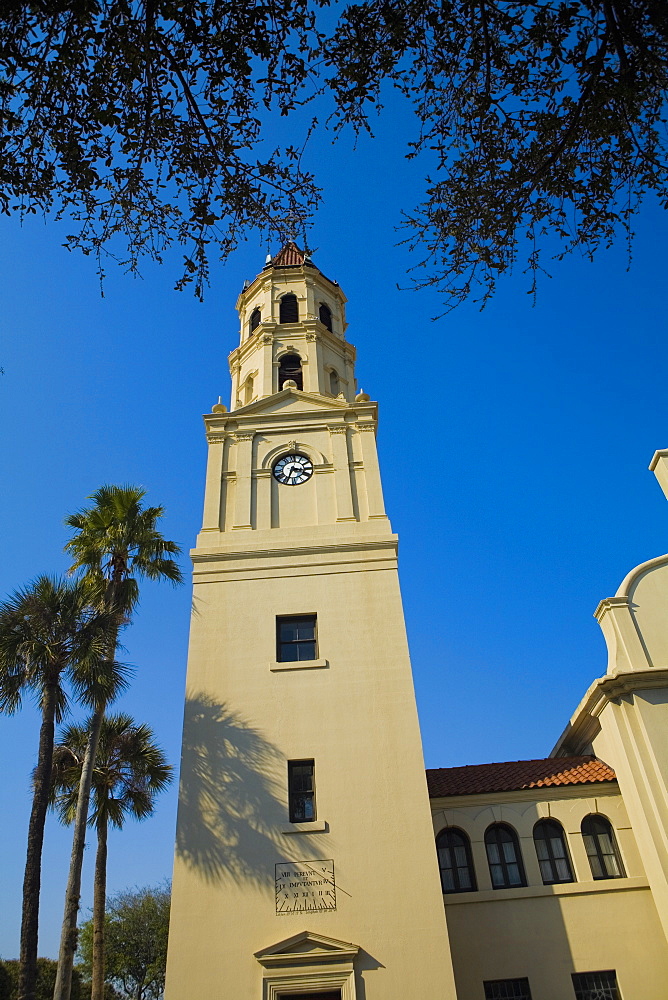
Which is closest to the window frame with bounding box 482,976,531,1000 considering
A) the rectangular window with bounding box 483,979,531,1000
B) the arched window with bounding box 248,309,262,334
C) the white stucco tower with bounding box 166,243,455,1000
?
the rectangular window with bounding box 483,979,531,1000

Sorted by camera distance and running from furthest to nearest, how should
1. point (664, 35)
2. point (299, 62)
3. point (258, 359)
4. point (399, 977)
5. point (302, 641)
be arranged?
1. point (258, 359)
2. point (302, 641)
3. point (399, 977)
4. point (299, 62)
5. point (664, 35)

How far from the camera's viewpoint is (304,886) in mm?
14859

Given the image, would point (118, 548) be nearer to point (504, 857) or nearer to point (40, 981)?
point (504, 857)

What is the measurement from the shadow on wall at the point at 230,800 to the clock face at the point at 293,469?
737cm

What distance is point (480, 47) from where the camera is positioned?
20.1 ft

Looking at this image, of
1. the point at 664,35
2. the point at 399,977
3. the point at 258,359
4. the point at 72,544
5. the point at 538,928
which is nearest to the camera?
the point at 664,35

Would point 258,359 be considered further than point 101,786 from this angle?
Yes

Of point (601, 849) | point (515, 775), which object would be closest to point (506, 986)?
point (601, 849)

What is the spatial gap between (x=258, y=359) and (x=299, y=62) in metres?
21.2

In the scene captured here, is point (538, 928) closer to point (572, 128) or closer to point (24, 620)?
point (24, 620)

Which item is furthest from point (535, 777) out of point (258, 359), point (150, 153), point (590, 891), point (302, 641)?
point (150, 153)

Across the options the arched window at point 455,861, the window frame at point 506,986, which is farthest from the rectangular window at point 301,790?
the window frame at point 506,986

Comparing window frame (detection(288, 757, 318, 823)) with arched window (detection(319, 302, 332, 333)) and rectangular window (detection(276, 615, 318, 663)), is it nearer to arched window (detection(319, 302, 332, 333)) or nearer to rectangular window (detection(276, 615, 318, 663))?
rectangular window (detection(276, 615, 318, 663))

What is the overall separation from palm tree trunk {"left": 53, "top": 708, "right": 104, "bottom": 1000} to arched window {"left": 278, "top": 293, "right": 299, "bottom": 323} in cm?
1745
